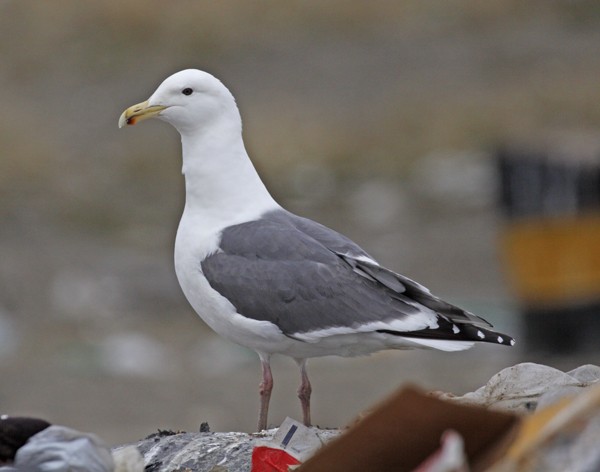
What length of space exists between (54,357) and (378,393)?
11.4 ft

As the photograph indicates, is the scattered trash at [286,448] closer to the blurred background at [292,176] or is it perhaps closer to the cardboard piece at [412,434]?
the cardboard piece at [412,434]

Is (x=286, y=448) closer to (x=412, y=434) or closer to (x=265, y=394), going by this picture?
(x=265, y=394)

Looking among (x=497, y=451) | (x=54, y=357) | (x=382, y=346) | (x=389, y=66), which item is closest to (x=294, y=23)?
(x=389, y=66)

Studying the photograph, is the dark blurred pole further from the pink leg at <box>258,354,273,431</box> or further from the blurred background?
the pink leg at <box>258,354,273,431</box>

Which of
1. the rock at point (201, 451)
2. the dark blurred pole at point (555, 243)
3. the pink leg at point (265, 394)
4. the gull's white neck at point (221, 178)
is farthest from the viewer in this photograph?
the dark blurred pole at point (555, 243)

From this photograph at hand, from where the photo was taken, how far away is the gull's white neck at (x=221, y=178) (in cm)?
487

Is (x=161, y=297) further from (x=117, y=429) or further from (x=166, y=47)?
(x=166, y=47)

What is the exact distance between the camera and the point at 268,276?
4691 millimetres

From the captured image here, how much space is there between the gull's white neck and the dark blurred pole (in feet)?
25.3

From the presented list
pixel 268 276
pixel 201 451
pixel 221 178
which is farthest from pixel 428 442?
pixel 221 178

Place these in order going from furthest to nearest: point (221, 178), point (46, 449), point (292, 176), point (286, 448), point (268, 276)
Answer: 1. point (292, 176)
2. point (221, 178)
3. point (268, 276)
4. point (286, 448)
5. point (46, 449)

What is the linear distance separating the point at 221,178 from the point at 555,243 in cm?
824

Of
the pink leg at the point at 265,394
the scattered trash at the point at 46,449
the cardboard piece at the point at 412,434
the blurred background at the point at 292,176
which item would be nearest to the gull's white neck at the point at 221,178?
the pink leg at the point at 265,394

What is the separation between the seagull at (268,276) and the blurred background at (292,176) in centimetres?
579
